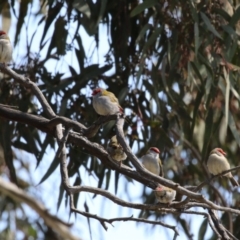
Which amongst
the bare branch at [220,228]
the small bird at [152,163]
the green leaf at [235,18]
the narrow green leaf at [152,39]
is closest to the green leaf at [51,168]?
the small bird at [152,163]

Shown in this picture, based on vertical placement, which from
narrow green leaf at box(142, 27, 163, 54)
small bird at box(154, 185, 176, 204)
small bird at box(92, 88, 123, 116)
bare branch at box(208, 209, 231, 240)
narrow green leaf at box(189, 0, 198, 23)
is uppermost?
narrow green leaf at box(189, 0, 198, 23)

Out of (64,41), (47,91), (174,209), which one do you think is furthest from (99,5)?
(174,209)

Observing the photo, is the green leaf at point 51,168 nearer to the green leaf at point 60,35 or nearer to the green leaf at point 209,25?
the green leaf at point 60,35

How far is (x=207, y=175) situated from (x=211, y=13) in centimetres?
175

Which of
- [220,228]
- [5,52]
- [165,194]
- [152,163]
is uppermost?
[5,52]

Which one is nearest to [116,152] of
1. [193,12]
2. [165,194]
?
[165,194]

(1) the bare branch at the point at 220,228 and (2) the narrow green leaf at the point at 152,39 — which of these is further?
(2) the narrow green leaf at the point at 152,39

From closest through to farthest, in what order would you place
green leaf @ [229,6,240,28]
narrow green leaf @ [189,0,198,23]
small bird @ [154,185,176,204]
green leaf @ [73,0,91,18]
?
small bird @ [154,185,176,204] → narrow green leaf @ [189,0,198,23] → green leaf @ [229,6,240,28] → green leaf @ [73,0,91,18]

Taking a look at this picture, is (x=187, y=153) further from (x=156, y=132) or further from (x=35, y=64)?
(x=35, y=64)

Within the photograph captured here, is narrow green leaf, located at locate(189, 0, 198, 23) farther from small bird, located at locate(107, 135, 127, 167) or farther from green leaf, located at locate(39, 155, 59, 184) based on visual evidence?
small bird, located at locate(107, 135, 127, 167)

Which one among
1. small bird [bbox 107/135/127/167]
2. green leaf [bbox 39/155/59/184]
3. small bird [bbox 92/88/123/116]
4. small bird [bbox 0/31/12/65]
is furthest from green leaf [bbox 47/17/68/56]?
small bird [bbox 107/135/127/167]

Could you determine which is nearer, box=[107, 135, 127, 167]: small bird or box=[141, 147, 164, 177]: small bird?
box=[107, 135, 127, 167]: small bird

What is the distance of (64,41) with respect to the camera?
6.43 m

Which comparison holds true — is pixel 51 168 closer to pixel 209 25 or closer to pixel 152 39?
pixel 152 39
